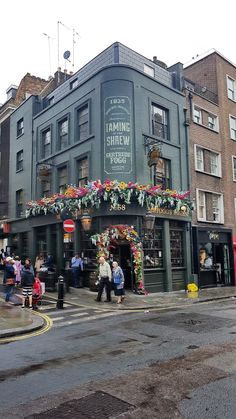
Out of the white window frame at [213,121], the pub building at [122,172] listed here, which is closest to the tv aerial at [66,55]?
the pub building at [122,172]

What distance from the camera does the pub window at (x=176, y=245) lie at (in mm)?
18672

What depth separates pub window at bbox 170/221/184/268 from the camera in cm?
1867

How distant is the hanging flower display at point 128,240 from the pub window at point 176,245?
2.87m

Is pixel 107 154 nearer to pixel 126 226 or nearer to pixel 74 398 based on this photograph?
pixel 126 226

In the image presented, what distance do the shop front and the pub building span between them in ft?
3.22

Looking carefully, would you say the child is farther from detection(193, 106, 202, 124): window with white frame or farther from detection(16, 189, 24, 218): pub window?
detection(193, 106, 202, 124): window with white frame

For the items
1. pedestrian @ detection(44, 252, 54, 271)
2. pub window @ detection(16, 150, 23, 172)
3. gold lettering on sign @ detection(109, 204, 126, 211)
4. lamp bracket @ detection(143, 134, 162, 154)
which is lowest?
pedestrian @ detection(44, 252, 54, 271)

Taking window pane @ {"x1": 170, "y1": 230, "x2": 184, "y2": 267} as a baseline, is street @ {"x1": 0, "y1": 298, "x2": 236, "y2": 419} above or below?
below

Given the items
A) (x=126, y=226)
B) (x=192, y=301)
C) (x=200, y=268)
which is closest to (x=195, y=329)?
(x=192, y=301)

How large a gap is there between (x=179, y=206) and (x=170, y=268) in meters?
3.10

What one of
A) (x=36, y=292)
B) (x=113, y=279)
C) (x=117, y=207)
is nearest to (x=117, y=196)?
(x=117, y=207)

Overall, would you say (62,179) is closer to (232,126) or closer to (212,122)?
(212,122)

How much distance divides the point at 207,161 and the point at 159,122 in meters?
4.47

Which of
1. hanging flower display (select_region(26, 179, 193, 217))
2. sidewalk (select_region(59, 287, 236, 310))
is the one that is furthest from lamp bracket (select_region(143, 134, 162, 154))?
sidewalk (select_region(59, 287, 236, 310))
